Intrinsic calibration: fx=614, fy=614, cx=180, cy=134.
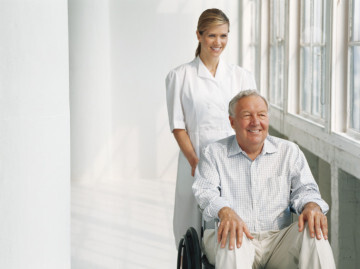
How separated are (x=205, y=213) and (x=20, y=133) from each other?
2.64ft

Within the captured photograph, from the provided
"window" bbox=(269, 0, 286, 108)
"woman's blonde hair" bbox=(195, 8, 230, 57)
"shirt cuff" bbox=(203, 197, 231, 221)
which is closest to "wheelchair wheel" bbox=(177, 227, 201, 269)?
"shirt cuff" bbox=(203, 197, 231, 221)

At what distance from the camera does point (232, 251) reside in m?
2.23

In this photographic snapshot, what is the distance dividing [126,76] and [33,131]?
5.47 metres

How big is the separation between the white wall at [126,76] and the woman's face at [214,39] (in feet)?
14.3

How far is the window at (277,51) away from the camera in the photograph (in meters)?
5.93

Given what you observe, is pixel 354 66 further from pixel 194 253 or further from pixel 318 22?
pixel 194 253

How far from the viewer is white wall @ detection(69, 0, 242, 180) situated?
7324 millimetres

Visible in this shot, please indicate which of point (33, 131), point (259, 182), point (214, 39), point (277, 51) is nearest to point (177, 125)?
point (214, 39)

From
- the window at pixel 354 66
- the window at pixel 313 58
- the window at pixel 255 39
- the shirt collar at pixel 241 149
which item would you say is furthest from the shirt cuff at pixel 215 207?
the window at pixel 255 39

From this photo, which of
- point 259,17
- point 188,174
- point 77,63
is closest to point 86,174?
point 77,63

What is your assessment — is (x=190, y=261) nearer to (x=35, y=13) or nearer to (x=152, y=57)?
(x=35, y=13)

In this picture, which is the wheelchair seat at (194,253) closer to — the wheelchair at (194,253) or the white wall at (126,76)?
the wheelchair at (194,253)

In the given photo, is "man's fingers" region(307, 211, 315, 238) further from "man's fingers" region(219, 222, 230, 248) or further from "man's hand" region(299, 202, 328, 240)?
"man's fingers" region(219, 222, 230, 248)

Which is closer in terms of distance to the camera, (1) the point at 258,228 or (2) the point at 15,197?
(2) the point at 15,197
